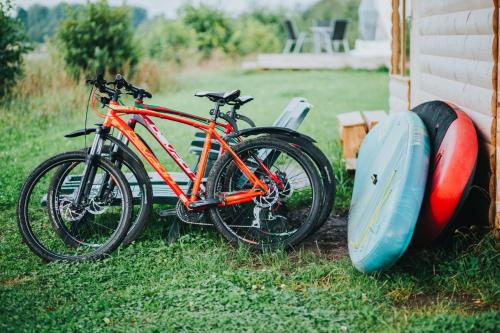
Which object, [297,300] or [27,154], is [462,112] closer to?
[297,300]

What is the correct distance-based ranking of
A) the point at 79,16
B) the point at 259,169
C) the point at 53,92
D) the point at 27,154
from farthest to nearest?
the point at 79,16 < the point at 53,92 < the point at 27,154 < the point at 259,169

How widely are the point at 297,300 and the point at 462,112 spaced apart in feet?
5.70

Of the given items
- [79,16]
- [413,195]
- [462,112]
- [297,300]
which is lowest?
[297,300]

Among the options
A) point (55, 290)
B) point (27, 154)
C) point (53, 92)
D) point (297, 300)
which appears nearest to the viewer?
point (297, 300)

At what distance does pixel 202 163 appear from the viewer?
4668 millimetres

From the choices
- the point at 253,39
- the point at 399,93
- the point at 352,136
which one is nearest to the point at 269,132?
the point at 352,136

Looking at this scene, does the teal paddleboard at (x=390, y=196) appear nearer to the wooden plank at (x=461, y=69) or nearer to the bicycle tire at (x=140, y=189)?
the wooden plank at (x=461, y=69)

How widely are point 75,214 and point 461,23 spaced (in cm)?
303

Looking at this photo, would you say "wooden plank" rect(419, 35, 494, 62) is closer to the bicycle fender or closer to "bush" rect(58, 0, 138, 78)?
the bicycle fender

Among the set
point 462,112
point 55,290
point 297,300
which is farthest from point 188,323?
point 462,112

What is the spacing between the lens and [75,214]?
15.4 ft

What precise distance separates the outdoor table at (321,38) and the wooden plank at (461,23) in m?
17.3

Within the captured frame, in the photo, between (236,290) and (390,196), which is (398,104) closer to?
(390,196)

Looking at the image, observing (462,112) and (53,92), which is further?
(53,92)
